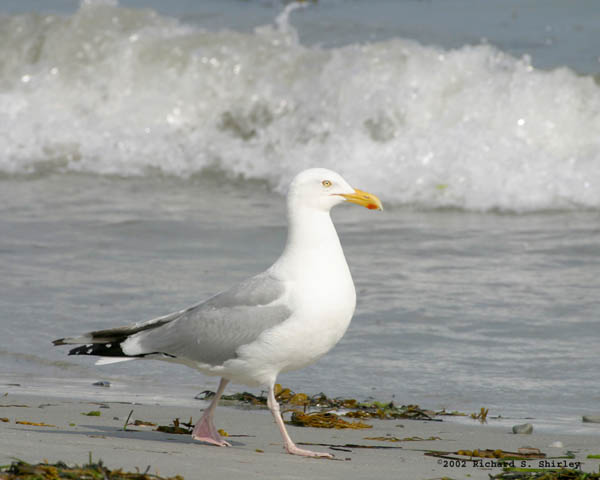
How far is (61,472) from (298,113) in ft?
33.5

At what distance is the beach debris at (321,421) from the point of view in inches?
188

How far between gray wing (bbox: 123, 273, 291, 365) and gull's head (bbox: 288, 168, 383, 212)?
407mm

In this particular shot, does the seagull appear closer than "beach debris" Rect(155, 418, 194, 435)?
Yes

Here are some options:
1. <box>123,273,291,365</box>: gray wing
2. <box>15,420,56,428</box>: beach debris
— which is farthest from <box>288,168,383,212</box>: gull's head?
<box>15,420,56,428</box>: beach debris

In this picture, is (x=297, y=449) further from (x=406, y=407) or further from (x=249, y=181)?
(x=249, y=181)

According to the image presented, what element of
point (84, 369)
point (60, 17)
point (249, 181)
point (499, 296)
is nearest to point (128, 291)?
point (84, 369)

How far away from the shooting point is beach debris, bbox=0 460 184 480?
308 centimetres

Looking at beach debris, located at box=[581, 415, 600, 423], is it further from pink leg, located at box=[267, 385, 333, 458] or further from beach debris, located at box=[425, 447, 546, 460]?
pink leg, located at box=[267, 385, 333, 458]

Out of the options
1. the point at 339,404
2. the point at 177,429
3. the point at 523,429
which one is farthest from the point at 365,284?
the point at 177,429

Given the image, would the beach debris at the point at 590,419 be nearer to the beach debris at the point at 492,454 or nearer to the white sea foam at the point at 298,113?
the beach debris at the point at 492,454

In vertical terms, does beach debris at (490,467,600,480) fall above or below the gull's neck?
below

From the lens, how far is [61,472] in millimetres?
3109

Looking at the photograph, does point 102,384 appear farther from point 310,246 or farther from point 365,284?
point 365,284

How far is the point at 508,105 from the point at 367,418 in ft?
25.9
